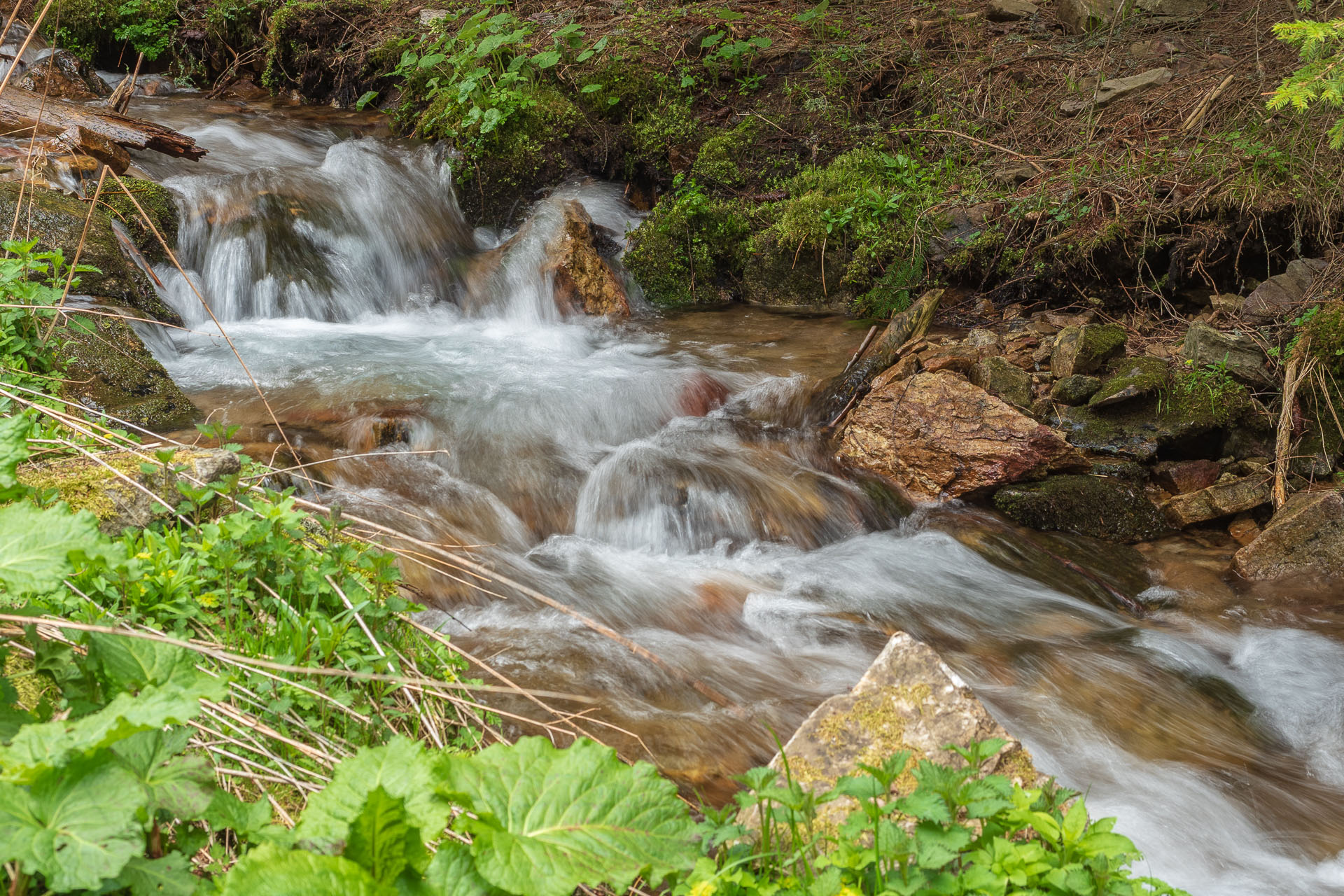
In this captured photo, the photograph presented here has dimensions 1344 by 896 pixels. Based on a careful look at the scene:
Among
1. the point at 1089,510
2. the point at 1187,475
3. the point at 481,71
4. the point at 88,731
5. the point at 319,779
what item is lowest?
the point at 1089,510

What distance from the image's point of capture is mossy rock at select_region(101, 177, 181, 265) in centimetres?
594

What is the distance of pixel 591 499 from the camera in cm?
486

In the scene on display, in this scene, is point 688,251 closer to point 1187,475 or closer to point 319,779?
point 1187,475

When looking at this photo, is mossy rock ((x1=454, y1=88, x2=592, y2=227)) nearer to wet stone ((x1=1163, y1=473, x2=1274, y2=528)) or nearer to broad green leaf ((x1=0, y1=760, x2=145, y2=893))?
wet stone ((x1=1163, y1=473, x2=1274, y2=528))

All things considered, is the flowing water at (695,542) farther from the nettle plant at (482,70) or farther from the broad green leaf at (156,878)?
the nettle plant at (482,70)

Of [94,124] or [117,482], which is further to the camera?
[94,124]

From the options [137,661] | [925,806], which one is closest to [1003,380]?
[925,806]

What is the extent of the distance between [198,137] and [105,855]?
9001mm

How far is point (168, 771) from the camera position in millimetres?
1263

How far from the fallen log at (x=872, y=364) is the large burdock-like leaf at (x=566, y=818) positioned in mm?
4372

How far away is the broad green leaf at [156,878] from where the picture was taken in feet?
3.92

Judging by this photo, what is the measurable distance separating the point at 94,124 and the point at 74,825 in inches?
278

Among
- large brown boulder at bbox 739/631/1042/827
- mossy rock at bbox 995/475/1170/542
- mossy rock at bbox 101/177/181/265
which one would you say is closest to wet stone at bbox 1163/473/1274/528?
mossy rock at bbox 995/475/1170/542

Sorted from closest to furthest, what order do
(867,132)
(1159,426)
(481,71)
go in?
(1159,426)
(867,132)
(481,71)
